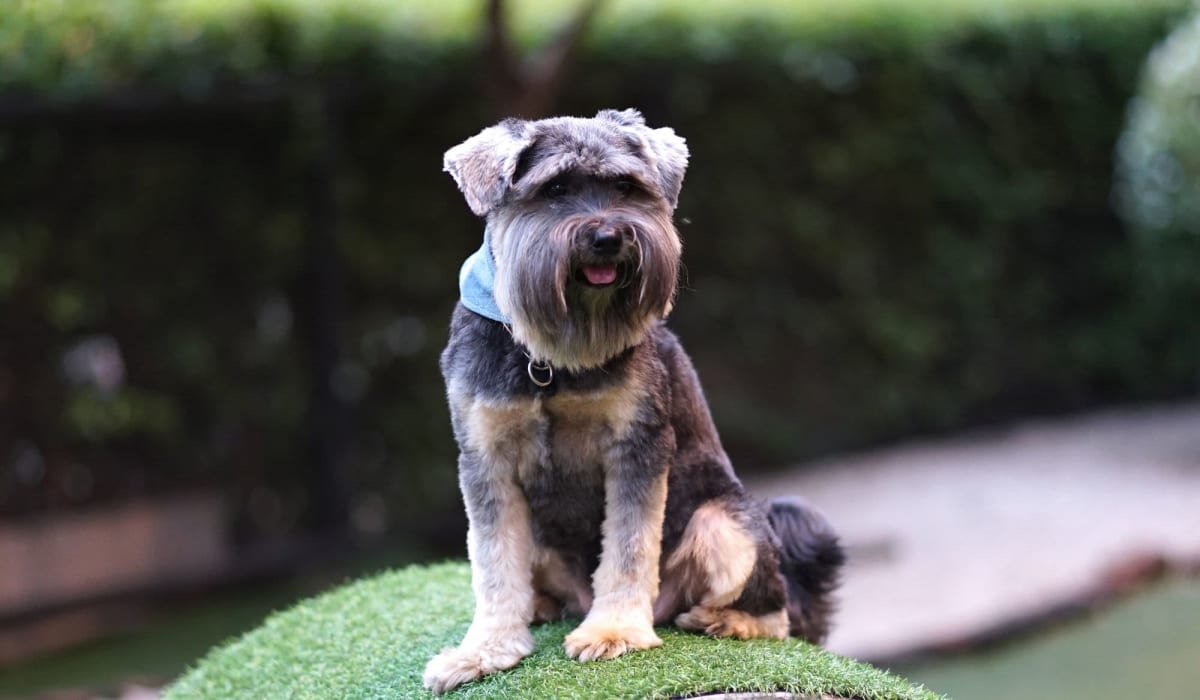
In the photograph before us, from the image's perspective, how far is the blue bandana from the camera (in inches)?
157

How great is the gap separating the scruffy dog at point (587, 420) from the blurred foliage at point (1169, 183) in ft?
24.6

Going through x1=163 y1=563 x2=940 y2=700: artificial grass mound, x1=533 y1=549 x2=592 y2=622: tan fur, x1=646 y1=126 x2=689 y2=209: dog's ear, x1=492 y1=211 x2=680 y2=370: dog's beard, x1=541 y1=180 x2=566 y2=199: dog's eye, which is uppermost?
x1=646 y1=126 x2=689 y2=209: dog's ear

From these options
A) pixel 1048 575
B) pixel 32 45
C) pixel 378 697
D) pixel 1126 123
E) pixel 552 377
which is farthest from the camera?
pixel 1126 123

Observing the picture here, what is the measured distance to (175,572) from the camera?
8.18 metres

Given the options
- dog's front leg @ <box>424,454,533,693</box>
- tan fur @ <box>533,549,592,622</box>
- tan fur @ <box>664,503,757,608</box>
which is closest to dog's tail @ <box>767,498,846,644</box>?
tan fur @ <box>664,503,757,608</box>

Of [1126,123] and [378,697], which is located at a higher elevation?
→ [1126,123]

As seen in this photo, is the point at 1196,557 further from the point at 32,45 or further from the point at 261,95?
the point at 32,45

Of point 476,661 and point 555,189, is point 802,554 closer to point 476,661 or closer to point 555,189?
point 476,661

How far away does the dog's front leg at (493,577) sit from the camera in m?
4.05

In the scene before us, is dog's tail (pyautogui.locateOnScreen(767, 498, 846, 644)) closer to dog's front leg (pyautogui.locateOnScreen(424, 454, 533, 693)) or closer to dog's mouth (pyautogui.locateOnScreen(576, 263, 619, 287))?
dog's front leg (pyautogui.locateOnScreen(424, 454, 533, 693))

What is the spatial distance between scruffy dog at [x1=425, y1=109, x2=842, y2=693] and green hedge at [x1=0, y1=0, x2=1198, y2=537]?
14.2 ft

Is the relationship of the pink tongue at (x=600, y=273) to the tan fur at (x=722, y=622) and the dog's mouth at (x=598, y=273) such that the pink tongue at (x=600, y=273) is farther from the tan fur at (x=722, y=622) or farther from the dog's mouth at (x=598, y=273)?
the tan fur at (x=722, y=622)

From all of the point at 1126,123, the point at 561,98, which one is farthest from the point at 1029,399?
the point at 561,98

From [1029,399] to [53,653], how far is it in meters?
8.58
